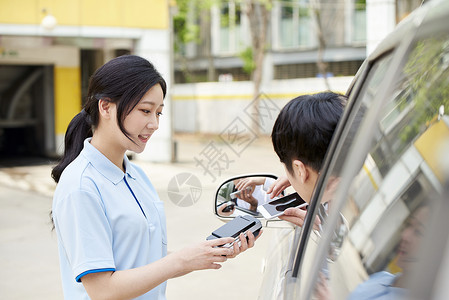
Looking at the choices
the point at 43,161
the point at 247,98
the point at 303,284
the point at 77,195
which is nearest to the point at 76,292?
the point at 77,195

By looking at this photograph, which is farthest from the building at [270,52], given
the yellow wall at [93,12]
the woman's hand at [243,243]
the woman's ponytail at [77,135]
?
the woman's hand at [243,243]

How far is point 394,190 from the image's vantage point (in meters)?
0.93

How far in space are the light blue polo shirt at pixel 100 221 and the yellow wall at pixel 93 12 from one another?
395 inches

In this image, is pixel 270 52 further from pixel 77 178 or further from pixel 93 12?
pixel 77 178

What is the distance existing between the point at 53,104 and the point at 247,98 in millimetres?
7739

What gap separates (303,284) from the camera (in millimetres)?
1332

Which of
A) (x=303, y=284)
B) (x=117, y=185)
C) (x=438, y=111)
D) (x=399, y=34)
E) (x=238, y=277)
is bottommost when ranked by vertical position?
(x=238, y=277)

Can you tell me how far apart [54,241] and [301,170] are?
511 centimetres

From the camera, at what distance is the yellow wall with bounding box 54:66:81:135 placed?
14.0m

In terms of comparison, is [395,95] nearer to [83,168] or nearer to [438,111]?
[438,111]

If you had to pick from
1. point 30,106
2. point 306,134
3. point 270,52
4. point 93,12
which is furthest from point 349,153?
point 270,52

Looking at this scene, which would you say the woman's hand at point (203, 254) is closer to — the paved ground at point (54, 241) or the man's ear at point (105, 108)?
the man's ear at point (105, 108)

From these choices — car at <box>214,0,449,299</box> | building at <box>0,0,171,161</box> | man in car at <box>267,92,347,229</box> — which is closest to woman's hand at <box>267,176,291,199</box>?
man in car at <box>267,92,347,229</box>

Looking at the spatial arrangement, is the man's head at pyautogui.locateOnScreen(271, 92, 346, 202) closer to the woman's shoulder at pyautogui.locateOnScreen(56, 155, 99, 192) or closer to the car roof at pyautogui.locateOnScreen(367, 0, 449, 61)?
the car roof at pyautogui.locateOnScreen(367, 0, 449, 61)
